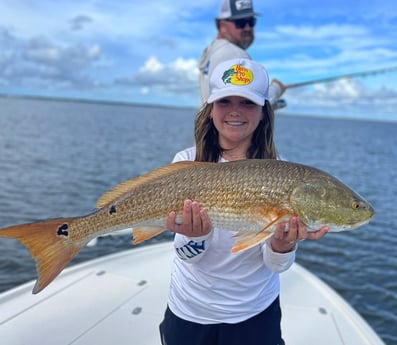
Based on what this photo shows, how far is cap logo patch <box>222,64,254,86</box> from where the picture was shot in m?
2.69

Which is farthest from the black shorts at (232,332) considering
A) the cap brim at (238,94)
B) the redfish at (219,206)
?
the cap brim at (238,94)

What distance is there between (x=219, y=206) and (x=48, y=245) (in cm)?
116

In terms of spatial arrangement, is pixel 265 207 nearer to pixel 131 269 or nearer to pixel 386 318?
pixel 131 269

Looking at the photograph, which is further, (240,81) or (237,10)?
(237,10)

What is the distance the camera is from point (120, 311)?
4.37m

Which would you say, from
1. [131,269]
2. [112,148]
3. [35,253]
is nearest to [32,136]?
[112,148]

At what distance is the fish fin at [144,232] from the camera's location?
2676 millimetres

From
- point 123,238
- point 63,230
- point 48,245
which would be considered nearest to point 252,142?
point 63,230

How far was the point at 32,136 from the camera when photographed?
1334 inches

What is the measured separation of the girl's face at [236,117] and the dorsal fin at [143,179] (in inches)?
13.4

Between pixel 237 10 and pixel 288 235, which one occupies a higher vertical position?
pixel 237 10

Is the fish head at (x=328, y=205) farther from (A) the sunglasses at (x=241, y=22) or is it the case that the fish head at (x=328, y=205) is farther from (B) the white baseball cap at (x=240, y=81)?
(A) the sunglasses at (x=241, y=22)

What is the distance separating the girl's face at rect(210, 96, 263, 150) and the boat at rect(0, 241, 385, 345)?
231 cm

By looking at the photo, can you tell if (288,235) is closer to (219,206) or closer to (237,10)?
(219,206)
